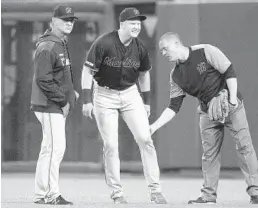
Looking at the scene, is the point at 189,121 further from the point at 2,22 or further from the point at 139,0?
the point at 2,22

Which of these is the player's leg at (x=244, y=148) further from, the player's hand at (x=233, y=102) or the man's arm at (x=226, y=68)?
the man's arm at (x=226, y=68)

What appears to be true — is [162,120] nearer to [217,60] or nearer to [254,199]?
[217,60]

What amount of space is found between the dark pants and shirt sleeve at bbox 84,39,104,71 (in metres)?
1.26

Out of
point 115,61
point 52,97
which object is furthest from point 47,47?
point 115,61

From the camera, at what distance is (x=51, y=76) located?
908 centimetres

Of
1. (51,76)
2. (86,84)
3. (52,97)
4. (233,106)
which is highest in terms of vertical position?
(51,76)

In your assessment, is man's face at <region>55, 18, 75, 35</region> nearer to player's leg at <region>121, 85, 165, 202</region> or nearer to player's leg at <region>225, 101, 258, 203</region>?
player's leg at <region>121, 85, 165, 202</region>

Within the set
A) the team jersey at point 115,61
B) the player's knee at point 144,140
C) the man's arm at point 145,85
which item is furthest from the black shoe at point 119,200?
the team jersey at point 115,61

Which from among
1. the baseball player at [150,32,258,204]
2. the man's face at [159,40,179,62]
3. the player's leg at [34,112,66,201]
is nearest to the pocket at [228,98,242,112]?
the baseball player at [150,32,258,204]

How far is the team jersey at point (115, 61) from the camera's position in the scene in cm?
933

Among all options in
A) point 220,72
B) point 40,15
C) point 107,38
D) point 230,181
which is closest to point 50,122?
point 107,38

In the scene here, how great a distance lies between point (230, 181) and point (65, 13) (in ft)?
16.3

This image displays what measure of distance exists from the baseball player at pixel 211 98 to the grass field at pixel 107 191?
1.19ft

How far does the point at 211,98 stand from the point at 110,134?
3.85 ft
